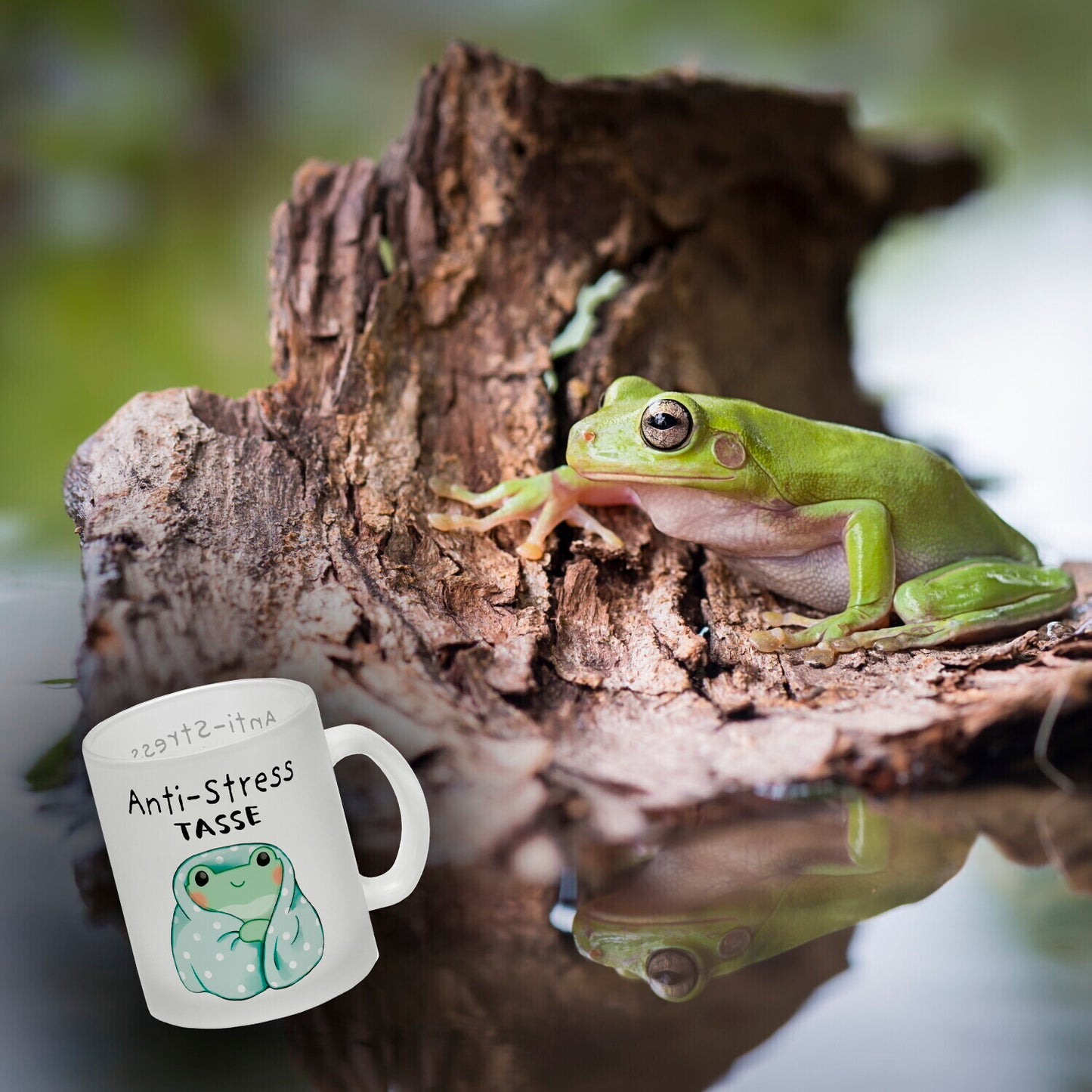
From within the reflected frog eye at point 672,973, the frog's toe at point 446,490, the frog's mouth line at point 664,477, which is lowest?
the reflected frog eye at point 672,973

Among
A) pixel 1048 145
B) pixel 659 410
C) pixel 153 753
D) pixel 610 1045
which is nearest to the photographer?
pixel 610 1045

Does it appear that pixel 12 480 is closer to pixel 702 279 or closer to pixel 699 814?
pixel 702 279

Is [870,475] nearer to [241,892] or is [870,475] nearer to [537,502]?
[537,502]

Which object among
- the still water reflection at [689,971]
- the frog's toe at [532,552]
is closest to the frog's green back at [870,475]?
the frog's toe at [532,552]

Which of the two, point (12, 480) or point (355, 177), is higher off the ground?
point (355, 177)

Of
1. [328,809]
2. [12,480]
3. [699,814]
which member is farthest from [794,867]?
[12,480]

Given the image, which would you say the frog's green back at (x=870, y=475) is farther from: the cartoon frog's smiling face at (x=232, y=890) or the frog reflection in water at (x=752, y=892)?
the cartoon frog's smiling face at (x=232, y=890)

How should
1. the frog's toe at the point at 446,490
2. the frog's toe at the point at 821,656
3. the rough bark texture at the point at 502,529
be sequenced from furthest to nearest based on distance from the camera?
1. the frog's toe at the point at 446,490
2. the frog's toe at the point at 821,656
3. the rough bark texture at the point at 502,529

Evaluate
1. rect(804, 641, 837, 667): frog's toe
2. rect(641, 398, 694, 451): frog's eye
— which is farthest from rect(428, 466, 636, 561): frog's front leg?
rect(804, 641, 837, 667): frog's toe
